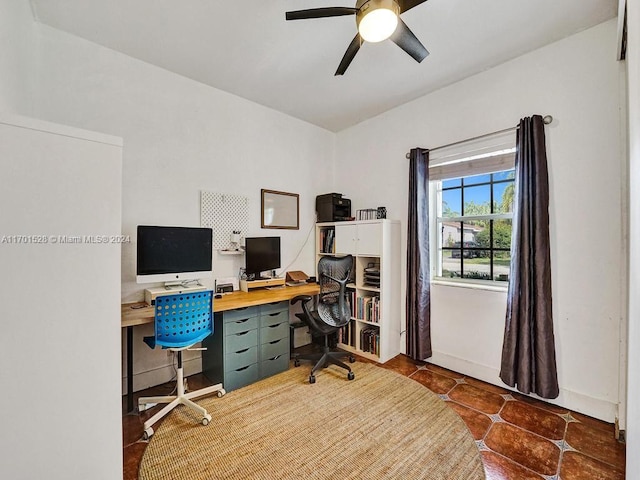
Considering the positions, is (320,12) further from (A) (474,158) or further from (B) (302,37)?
(A) (474,158)

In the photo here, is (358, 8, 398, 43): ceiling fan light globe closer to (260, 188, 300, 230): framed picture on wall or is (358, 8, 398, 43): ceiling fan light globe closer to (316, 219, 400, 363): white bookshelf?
(316, 219, 400, 363): white bookshelf

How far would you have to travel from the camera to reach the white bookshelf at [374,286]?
3.00 m

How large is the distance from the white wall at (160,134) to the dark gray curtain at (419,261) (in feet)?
4.83

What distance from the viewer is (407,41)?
1767mm

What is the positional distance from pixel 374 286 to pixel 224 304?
64.9 inches

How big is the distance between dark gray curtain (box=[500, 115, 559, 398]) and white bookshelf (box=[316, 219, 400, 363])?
3.58 ft

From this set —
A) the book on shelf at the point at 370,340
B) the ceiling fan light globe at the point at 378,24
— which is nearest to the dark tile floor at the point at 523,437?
the book on shelf at the point at 370,340

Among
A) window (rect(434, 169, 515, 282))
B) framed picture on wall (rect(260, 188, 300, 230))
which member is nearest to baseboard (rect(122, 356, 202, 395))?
framed picture on wall (rect(260, 188, 300, 230))

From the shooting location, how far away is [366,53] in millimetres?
2322

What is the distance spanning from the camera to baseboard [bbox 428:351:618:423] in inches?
78.0

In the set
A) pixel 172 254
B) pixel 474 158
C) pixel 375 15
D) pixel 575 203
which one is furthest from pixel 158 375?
pixel 575 203

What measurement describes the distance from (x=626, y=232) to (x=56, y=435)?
10.4 feet

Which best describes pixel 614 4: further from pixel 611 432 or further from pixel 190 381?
pixel 190 381

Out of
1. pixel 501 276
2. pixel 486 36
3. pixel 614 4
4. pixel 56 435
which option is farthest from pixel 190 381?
pixel 614 4
